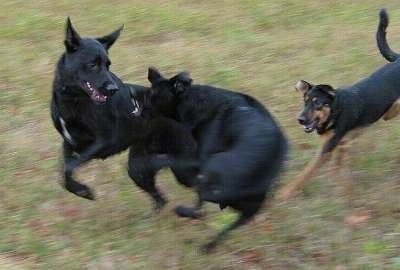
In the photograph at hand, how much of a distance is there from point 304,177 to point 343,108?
0.84m

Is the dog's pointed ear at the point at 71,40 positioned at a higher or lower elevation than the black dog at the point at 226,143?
higher

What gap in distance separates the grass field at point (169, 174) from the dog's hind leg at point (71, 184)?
210mm

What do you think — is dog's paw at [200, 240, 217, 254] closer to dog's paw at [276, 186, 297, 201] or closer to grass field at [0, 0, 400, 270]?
grass field at [0, 0, 400, 270]

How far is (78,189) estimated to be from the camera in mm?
5039

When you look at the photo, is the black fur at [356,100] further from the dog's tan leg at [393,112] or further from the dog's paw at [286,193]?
the dog's paw at [286,193]

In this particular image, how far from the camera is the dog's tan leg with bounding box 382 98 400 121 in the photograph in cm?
660

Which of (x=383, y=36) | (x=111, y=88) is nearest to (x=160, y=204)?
(x=111, y=88)

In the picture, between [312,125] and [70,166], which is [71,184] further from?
[312,125]

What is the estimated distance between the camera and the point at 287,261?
4.63 metres

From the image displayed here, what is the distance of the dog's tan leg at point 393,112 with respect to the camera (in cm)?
660

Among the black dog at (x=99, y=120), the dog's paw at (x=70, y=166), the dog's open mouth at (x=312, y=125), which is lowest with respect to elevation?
the dog's open mouth at (x=312, y=125)

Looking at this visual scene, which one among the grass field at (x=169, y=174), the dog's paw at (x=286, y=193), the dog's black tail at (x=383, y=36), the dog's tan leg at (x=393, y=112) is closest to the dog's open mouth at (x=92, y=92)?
the grass field at (x=169, y=174)

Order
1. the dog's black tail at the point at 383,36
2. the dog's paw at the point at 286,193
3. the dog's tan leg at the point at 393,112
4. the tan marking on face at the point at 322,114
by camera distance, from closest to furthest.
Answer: the dog's paw at the point at 286,193
the tan marking on face at the point at 322,114
the dog's tan leg at the point at 393,112
the dog's black tail at the point at 383,36

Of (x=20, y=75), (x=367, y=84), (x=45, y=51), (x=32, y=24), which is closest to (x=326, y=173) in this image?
(x=367, y=84)
